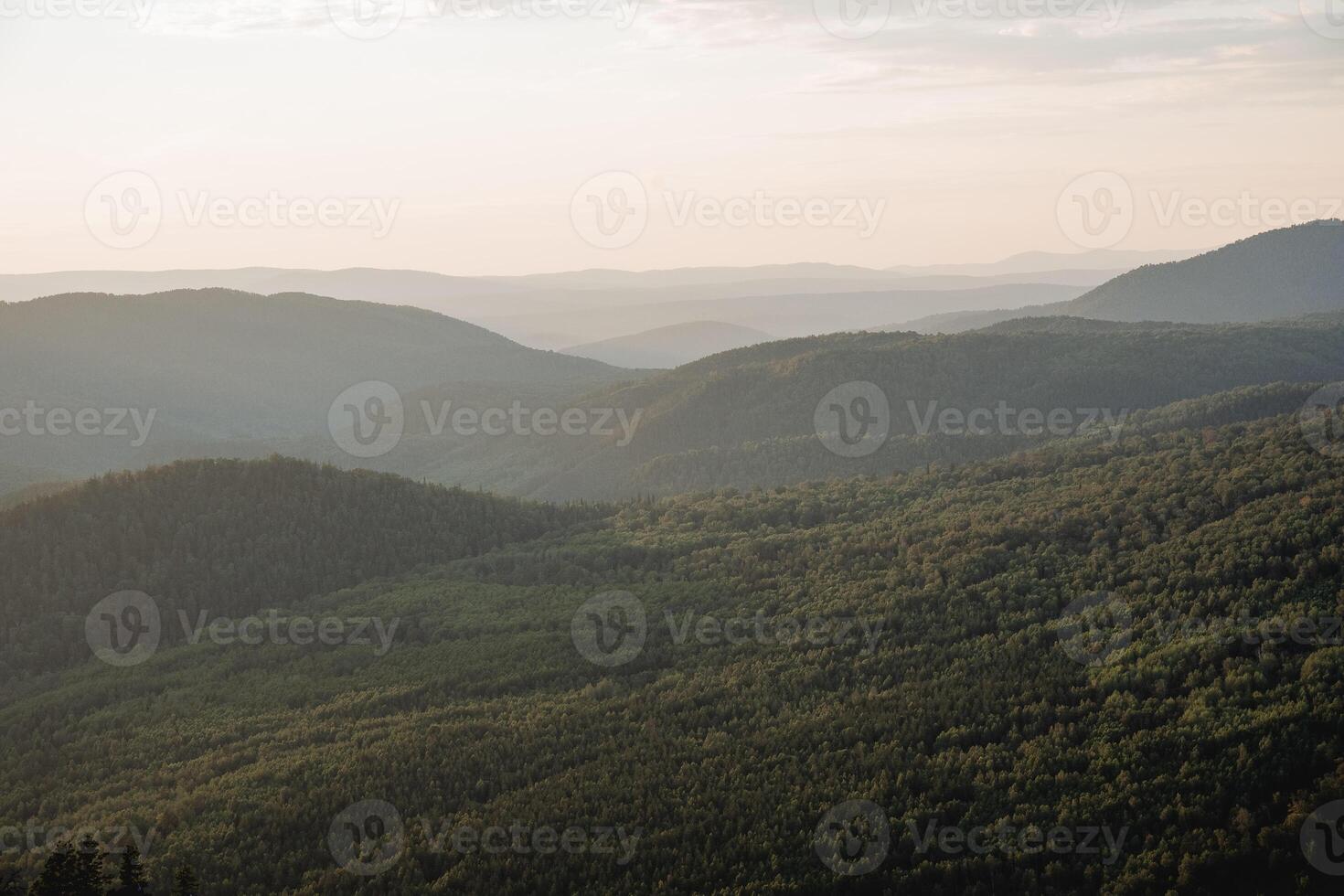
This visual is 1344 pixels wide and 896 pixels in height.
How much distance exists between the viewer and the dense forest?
22000 mm

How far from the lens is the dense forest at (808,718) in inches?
866

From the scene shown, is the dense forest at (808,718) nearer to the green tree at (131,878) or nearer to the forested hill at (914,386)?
the green tree at (131,878)

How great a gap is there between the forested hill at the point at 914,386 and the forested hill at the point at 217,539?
46.7 metres

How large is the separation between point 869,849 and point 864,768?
11.6ft

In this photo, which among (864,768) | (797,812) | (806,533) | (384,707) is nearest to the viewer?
(797,812)

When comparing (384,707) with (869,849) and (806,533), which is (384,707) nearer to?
(869,849)

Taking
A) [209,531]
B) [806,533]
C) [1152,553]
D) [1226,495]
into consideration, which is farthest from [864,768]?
[209,531]

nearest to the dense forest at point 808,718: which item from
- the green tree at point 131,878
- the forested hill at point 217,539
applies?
the green tree at point 131,878

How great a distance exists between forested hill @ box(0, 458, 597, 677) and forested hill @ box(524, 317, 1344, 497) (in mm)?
46728

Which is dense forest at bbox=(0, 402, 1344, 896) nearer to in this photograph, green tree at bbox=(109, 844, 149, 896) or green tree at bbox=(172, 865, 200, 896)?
green tree at bbox=(109, 844, 149, 896)

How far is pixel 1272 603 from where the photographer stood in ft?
94.6

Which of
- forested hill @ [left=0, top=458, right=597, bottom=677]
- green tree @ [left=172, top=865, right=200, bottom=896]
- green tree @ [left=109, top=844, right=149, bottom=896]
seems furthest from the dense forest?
forested hill @ [left=0, top=458, right=597, bottom=677]

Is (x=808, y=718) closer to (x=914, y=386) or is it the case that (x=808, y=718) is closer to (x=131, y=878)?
(x=131, y=878)

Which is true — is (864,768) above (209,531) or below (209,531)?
below
